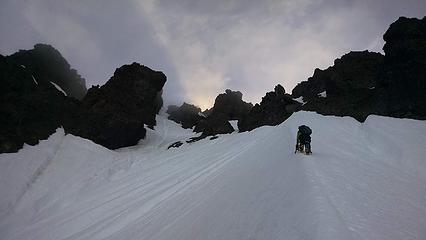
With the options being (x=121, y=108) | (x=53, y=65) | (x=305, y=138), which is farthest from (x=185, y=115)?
(x=305, y=138)

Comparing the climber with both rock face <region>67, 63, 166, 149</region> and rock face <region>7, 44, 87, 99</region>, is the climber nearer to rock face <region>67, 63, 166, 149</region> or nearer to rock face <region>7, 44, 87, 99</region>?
rock face <region>67, 63, 166, 149</region>

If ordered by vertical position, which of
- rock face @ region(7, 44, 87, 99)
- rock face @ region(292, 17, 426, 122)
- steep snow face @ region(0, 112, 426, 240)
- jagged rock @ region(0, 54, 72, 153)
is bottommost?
steep snow face @ region(0, 112, 426, 240)

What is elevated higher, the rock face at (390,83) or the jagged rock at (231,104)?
the jagged rock at (231,104)

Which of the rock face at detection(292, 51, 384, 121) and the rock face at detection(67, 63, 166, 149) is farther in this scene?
the rock face at detection(67, 63, 166, 149)

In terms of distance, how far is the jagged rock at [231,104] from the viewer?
102 metres

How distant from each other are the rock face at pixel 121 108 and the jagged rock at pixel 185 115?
19.8m

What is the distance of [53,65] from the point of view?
92.6m

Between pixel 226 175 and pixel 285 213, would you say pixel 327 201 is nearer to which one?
pixel 285 213

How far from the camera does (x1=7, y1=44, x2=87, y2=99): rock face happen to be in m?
83.2

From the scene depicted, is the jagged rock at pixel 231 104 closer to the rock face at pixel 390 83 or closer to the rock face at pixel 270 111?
the rock face at pixel 270 111

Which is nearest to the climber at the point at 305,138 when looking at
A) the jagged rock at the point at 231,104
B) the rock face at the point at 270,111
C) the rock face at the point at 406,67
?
the rock face at the point at 406,67

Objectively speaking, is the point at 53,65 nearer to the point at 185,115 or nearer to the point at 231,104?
the point at 185,115

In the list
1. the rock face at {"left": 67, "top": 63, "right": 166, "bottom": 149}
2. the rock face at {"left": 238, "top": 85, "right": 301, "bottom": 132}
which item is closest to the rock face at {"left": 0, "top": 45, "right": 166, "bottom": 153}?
the rock face at {"left": 67, "top": 63, "right": 166, "bottom": 149}

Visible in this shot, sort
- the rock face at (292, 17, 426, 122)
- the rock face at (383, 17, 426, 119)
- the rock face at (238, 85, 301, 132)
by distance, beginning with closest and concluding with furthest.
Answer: the rock face at (383, 17, 426, 119)
the rock face at (292, 17, 426, 122)
the rock face at (238, 85, 301, 132)
